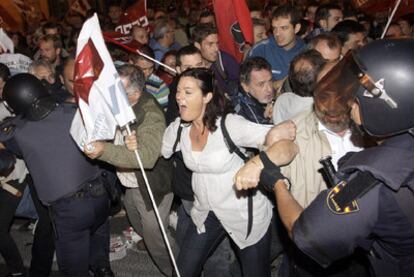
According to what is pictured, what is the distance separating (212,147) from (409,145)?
1.59 m

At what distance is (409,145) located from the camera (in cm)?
192

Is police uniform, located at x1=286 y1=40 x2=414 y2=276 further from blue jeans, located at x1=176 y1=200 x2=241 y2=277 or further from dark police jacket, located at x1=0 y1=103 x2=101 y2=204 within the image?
dark police jacket, located at x1=0 y1=103 x2=101 y2=204

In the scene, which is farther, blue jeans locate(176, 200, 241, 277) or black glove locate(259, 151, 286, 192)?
blue jeans locate(176, 200, 241, 277)

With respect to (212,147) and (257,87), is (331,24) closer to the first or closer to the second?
(257,87)

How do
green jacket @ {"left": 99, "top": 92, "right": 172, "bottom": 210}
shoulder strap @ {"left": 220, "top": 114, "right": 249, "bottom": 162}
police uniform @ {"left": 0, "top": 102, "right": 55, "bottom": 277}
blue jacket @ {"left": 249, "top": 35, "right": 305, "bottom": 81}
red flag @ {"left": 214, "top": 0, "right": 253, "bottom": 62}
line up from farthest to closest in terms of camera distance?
1. blue jacket @ {"left": 249, "top": 35, "right": 305, "bottom": 81}
2. red flag @ {"left": 214, "top": 0, "right": 253, "bottom": 62}
3. police uniform @ {"left": 0, "top": 102, "right": 55, "bottom": 277}
4. green jacket @ {"left": 99, "top": 92, "right": 172, "bottom": 210}
5. shoulder strap @ {"left": 220, "top": 114, "right": 249, "bottom": 162}

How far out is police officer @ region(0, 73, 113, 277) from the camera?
3.53 meters

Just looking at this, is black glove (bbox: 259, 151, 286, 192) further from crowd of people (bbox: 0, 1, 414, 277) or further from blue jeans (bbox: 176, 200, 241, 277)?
blue jeans (bbox: 176, 200, 241, 277)

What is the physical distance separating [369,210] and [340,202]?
4.8 inches

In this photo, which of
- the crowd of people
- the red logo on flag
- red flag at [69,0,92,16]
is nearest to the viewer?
the crowd of people

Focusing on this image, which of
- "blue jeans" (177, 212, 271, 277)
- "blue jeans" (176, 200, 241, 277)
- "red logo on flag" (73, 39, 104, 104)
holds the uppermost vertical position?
"red logo on flag" (73, 39, 104, 104)

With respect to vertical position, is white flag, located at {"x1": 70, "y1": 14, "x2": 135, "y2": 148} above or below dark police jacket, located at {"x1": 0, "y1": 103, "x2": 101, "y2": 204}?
above

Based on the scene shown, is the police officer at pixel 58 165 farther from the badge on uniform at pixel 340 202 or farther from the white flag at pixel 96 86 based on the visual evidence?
the badge on uniform at pixel 340 202

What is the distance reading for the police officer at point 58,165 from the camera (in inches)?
139

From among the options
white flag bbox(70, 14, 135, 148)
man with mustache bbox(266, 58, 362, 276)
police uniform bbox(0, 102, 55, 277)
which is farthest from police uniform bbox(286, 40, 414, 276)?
police uniform bbox(0, 102, 55, 277)
